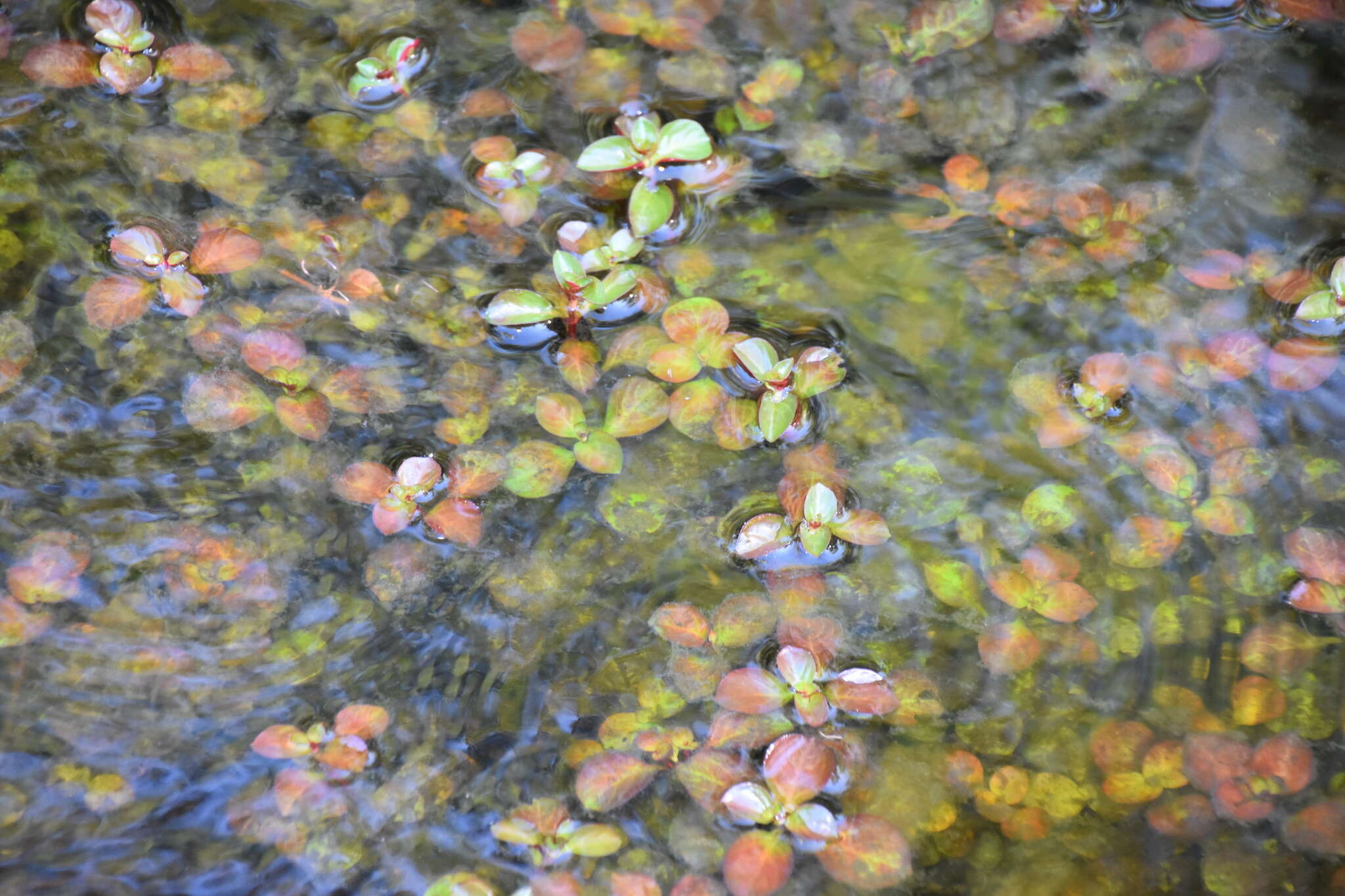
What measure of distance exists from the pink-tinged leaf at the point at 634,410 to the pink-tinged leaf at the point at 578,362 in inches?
2.8

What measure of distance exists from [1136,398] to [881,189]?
2.68 ft

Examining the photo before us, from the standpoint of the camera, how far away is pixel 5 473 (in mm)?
1882

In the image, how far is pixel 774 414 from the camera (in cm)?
189

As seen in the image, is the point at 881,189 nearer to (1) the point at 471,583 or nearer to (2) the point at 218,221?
(1) the point at 471,583

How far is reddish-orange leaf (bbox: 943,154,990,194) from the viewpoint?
2143mm

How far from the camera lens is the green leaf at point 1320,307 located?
192cm

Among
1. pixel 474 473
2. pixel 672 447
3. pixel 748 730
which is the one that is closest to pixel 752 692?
pixel 748 730

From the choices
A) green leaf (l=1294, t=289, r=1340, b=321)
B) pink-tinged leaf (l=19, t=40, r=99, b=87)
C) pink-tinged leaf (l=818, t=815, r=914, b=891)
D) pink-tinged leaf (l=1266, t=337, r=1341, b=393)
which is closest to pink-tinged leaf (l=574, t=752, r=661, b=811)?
pink-tinged leaf (l=818, t=815, r=914, b=891)

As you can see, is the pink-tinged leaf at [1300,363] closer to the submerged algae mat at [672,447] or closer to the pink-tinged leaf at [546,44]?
the submerged algae mat at [672,447]

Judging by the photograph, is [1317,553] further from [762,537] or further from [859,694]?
[762,537]

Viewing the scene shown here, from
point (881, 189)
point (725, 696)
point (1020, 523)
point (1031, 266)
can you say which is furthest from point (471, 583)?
point (1031, 266)

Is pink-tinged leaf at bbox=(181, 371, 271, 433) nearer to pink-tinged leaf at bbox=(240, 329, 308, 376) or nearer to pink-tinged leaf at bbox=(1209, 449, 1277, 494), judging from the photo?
pink-tinged leaf at bbox=(240, 329, 308, 376)

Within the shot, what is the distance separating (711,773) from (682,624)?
318 mm

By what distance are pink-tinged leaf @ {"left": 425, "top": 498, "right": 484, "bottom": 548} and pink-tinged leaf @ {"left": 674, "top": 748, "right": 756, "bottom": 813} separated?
0.68 meters
